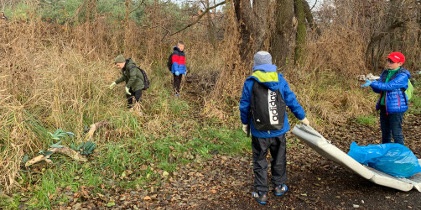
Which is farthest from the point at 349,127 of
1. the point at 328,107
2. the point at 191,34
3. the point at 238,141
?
the point at 191,34

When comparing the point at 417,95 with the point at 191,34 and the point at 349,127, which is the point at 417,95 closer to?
the point at 349,127

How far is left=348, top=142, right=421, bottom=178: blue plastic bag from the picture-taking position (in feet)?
12.1

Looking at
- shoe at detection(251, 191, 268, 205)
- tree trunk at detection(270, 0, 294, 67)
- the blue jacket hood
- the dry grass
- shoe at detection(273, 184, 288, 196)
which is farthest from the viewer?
tree trunk at detection(270, 0, 294, 67)

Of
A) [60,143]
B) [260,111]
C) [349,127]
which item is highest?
[260,111]

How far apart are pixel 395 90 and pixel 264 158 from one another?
2.10 meters

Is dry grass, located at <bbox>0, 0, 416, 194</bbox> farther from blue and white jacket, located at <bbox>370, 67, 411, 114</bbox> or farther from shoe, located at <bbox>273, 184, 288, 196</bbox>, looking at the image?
shoe, located at <bbox>273, 184, 288, 196</bbox>

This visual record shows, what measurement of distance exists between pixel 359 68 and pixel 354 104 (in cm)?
200

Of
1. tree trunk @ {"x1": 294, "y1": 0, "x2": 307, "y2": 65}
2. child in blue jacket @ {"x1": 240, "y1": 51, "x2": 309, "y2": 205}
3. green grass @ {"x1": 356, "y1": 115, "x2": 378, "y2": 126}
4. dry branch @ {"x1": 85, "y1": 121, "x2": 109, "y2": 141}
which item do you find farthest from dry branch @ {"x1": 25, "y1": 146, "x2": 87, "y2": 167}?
tree trunk @ {"x1": 294, "y1": 0, "x2": 307, "y2": 65}

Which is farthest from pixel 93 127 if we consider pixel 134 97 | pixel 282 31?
pixel 282 31

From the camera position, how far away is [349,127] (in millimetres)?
6266

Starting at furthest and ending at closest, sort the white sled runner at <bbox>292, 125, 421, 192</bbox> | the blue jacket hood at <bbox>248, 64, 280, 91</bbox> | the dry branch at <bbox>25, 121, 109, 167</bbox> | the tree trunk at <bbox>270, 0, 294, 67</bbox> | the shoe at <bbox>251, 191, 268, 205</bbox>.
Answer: the tree trunk at <bbox>270, 0, 294, 67</bbox> → the dry branch at <bbox>25, 121, 109, 167</bbox> → the shoe at <bbox>251, 191, 268, 205</bbox> → the white sled runner at <bbox>292, 125, 421, 192</bbox> → the blue jacket hood at <bbox>248, 64, 280, 91</bbox>

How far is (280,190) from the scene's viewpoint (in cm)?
369

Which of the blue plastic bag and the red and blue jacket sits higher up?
the red and blue jacket

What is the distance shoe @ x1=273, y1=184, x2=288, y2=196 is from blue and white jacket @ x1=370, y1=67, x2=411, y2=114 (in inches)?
71.7
